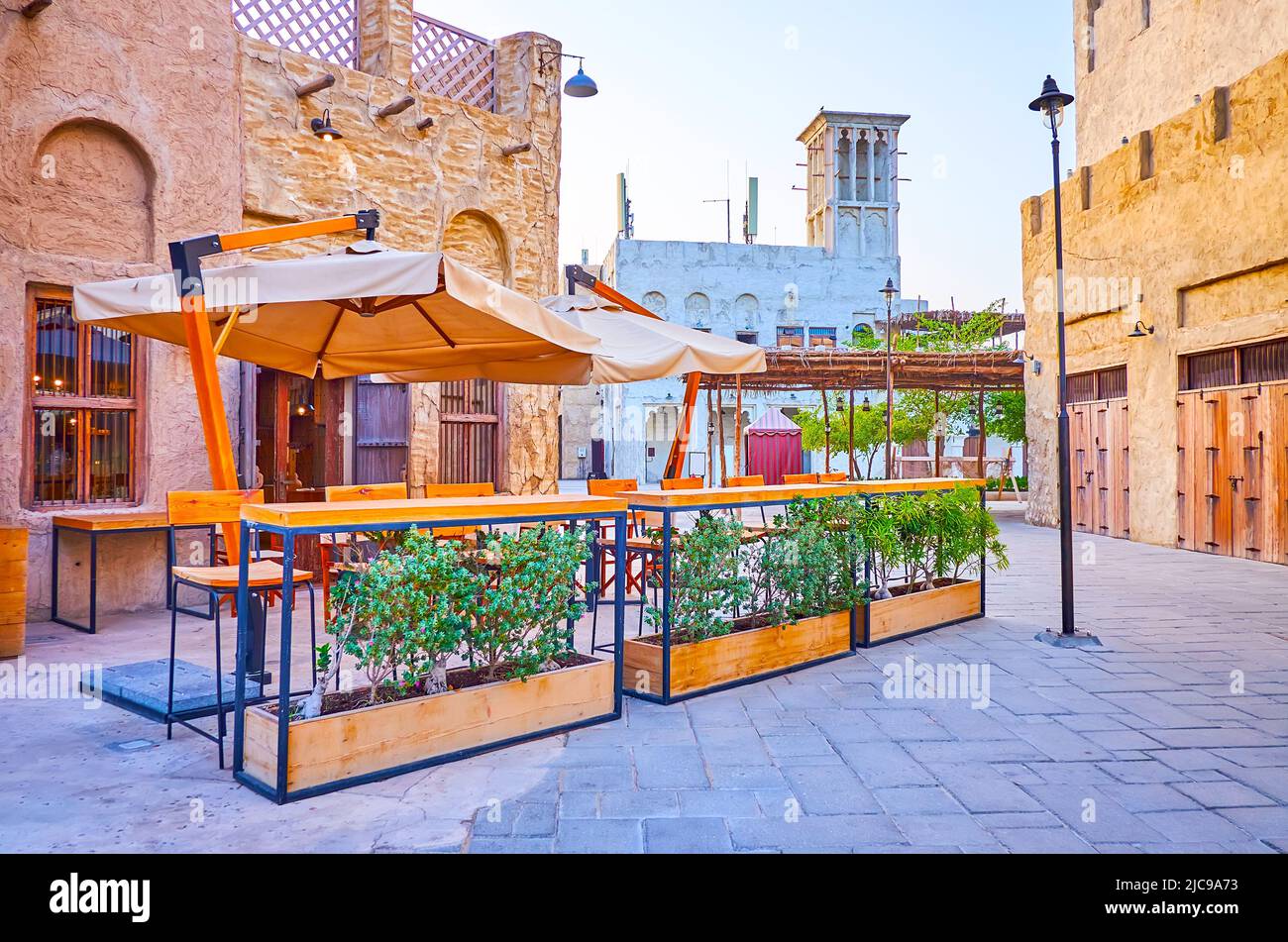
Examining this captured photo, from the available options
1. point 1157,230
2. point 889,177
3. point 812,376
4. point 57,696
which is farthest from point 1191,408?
point 889,177

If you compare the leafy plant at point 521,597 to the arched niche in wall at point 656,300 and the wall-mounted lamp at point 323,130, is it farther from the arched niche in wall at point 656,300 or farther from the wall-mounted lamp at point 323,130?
A: the arched niche in wall at point 656,300

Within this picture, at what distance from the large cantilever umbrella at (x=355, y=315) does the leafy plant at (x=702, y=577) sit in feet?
4.40

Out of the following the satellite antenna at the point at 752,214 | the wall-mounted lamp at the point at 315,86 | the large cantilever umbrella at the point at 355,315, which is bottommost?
the large cantilever umbrella at the point at 355,315

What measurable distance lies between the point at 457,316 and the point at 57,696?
2.88 m

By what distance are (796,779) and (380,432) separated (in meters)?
6.24

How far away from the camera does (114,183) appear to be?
6859mm

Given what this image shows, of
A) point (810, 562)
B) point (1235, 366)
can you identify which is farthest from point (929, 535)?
point (1235, 366)

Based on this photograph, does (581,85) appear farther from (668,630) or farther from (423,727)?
(423,727)

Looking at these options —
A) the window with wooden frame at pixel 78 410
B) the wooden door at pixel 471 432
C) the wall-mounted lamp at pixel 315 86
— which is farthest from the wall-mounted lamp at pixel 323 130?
the wooden door at pixel 471 432

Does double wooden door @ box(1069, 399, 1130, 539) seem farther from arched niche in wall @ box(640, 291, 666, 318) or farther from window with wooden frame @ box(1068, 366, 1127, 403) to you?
arched niche in wall @ box(640, 291, 666, 318)

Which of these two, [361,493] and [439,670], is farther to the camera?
[361,493]

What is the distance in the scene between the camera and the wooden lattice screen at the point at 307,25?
777 cm
